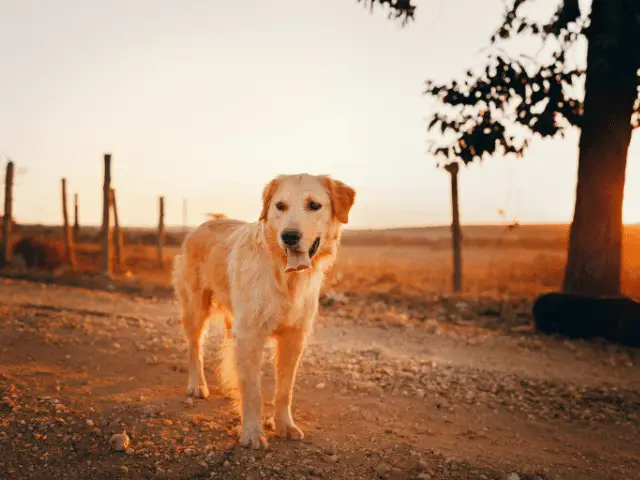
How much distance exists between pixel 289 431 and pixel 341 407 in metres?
1.10

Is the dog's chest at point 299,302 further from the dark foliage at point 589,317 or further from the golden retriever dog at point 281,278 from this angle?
the dark foliage at point 589,317

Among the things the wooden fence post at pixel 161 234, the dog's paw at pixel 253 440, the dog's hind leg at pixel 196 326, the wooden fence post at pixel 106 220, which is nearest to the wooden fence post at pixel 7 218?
the wooden fence post at pixel 106 220

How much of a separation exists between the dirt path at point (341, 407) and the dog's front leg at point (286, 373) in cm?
20

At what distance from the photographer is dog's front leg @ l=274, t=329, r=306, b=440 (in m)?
4.36

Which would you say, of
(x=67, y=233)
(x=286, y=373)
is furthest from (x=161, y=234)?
(x=286, y=373)

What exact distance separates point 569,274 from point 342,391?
245 inches

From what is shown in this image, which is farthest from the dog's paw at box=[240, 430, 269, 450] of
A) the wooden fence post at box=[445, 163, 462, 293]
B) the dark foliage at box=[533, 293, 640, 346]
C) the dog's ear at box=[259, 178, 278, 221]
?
the wooden fence post at box=[445, 163, 462, 293]

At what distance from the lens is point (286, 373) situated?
14.6ft

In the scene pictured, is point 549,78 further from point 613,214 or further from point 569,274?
point 569,274

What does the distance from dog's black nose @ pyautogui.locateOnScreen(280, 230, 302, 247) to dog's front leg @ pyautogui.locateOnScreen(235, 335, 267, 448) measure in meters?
0.88

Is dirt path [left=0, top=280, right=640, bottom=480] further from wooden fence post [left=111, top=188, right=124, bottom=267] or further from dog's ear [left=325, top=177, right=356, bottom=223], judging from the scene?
wooden fence post [left=111, top=188, right=124, bottom=267]

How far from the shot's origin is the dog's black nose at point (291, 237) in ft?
12.1

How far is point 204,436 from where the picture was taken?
4.20 m

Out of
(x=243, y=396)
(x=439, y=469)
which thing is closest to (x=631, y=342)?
(x=439, y=469)
